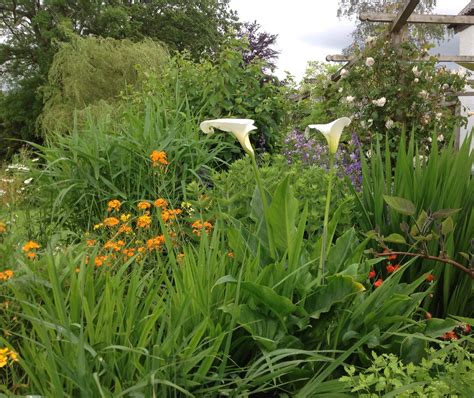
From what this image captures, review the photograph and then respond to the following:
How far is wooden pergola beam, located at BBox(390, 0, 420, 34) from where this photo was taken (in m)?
5.89

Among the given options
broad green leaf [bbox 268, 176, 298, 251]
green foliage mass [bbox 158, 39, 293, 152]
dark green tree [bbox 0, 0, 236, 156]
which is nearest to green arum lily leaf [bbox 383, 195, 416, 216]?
broad green leaf [bbox 268, 176, 298, 251]

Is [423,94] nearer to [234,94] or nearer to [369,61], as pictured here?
[369,61]

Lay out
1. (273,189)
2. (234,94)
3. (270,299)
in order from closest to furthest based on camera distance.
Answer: (270,299) < (273,189) < (234,94)

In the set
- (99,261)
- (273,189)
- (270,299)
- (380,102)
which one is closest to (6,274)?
(99,261)

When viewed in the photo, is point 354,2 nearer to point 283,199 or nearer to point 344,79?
point 344,79

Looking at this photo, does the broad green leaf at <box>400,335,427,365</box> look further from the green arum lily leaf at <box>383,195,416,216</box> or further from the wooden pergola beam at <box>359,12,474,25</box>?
the wooden pergola beam at <box>359,12,474,25</box>

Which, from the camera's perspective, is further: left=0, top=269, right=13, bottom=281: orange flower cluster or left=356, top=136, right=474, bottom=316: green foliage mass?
left=356, top=136, right=474, bottom=316: green foliage mass

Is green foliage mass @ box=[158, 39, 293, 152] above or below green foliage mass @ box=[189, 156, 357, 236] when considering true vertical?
above

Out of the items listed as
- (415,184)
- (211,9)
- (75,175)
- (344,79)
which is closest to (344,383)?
(415,184)

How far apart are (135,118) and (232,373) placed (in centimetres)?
279

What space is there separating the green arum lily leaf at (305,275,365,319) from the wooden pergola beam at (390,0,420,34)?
15.7 feet

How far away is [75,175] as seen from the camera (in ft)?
13.1

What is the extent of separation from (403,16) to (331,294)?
512 centimetres

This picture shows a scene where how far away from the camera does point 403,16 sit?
6.21 meters
